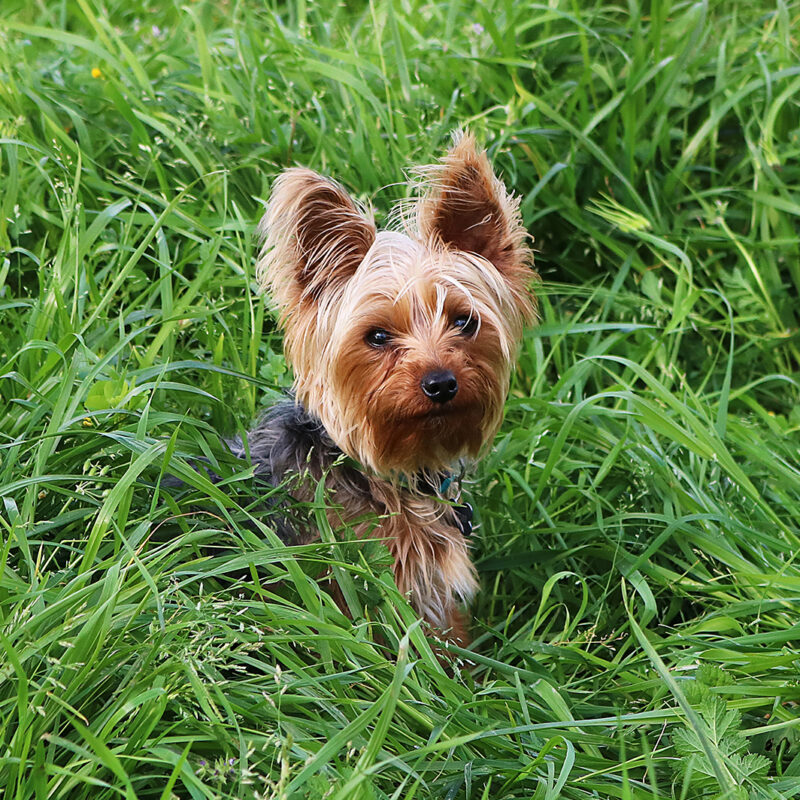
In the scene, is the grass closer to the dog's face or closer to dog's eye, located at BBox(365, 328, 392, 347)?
the dog's face

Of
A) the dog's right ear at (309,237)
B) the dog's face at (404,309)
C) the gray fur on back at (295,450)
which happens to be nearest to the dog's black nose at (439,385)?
the dog's face at (404,309)

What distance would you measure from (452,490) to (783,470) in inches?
52.6

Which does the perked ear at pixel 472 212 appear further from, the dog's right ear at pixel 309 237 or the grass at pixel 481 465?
the grass at pixel 481 465

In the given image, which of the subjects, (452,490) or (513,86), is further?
(513,86)

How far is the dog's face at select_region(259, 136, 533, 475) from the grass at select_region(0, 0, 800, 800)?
35 centimetres

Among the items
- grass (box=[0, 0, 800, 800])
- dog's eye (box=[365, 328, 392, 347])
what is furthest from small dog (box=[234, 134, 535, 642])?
grass (box=[0, 0, 800, 800])

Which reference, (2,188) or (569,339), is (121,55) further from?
(569,339)

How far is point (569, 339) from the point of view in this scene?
4.94 m

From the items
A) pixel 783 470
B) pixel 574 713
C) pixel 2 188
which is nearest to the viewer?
pixel 574 713

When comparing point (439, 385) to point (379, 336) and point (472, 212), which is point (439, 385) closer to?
point (379, 336)

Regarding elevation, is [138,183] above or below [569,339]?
above

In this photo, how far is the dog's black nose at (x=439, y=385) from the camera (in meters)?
3.21

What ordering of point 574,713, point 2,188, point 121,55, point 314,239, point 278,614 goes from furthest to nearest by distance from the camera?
point 121,55, point 2,188, point 314,239, point 574,713, point 278,614

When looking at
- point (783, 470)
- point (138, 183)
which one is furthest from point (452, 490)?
point (138, 183)
